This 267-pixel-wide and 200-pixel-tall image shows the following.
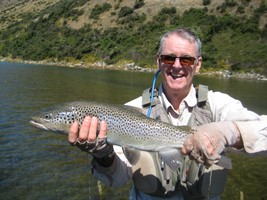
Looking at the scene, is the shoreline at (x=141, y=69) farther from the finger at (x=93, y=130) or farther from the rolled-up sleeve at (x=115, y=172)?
the finger at (x=93, y=130)

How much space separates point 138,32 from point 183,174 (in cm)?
6805

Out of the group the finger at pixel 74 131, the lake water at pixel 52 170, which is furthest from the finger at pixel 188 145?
the lake water at pixel 52 170

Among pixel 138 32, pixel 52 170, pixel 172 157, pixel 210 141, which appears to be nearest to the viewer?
pixel 210 141

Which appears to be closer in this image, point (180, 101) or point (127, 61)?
point (180, 101)

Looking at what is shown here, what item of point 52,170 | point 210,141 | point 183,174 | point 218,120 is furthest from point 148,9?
point 210,141

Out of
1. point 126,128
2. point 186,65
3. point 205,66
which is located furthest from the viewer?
point 205,66

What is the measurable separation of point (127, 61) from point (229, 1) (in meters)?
23.3

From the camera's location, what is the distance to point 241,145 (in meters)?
3.87

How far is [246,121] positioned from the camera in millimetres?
3875

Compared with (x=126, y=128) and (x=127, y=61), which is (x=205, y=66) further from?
(x=126, y=128)

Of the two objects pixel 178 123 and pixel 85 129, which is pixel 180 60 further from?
pixel 85 129

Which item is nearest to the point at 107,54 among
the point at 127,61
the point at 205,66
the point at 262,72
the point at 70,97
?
the point at 127,61

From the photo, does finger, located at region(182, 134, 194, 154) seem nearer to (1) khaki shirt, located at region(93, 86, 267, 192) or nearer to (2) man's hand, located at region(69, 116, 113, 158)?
(1) khaki shirt, located at region(93, 86, 267, 192)

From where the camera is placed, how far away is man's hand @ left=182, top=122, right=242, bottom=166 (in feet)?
11.6
